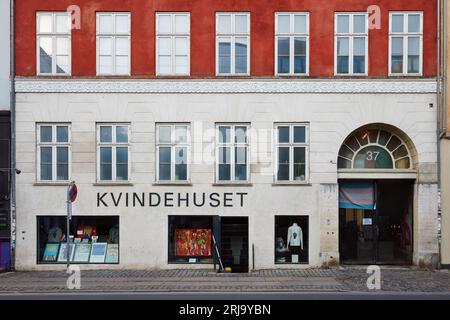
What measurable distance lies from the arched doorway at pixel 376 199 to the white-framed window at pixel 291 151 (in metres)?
1.44

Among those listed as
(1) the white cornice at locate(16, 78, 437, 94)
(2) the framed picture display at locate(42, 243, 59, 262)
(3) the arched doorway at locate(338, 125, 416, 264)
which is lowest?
(2) the framed picture display at locate(42, 243, 59, 262)

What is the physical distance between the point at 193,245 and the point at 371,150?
24.9 feet

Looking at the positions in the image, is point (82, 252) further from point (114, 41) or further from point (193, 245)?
point (114, 41)

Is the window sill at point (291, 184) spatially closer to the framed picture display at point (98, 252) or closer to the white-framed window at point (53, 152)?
the framed picture display at point (98, 252)

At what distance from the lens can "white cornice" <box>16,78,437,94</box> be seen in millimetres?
17891

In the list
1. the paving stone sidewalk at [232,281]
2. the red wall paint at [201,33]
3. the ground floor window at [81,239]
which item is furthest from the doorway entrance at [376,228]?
the ground floor window at [81,239]

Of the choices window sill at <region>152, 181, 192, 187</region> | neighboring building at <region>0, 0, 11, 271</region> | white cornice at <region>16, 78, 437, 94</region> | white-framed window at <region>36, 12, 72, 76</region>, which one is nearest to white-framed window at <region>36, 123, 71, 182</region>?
neighboring building at <region>0, 0, 11, 271</region>

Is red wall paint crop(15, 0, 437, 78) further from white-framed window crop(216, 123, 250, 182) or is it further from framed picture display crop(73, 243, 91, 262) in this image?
framed picture display crop(73, 243, 91, 262)

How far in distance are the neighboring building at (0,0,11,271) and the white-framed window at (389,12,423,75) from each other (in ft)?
46.4

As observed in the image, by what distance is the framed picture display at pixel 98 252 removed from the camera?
18.1 metres

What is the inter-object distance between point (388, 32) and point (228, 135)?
699 cm

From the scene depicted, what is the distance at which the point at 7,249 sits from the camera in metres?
17.8

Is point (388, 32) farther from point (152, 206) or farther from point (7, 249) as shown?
point (7, 249)
